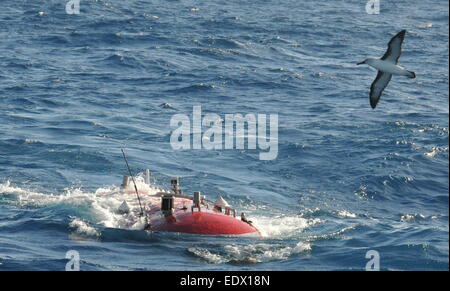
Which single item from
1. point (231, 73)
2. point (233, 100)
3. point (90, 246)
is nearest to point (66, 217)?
point (90, 246)

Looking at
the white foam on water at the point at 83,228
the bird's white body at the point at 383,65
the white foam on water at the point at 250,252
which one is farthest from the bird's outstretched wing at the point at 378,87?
the white foam on water at the point at 83,228

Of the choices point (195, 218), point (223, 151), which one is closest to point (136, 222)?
point (195, 218)

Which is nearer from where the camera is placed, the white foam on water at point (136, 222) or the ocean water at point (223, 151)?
the white foam on water at point (136, 222)

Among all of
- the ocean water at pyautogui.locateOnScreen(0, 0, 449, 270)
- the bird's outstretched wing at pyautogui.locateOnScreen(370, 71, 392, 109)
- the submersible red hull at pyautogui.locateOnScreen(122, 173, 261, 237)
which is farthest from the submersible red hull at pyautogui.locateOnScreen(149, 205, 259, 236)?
the bird's outstretched wing at pyautogui.locateOnScreen(370, 71, 392, 109)

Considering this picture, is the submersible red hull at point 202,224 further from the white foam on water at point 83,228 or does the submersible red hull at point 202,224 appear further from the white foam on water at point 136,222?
the white foam on water at point 83,228

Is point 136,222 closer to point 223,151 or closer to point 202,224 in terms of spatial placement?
point 202,224

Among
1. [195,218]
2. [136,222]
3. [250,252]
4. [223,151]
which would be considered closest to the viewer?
[250,252]

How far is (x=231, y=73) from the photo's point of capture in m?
76.5

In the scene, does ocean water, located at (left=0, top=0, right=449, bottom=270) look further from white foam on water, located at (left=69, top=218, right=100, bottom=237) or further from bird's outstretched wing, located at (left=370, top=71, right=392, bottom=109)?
bird's outstretched wing, located at (left=370, top=71, right=392, bottom=109)

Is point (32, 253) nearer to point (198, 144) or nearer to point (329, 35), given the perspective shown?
point (198, 144)

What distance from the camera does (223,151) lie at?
182ft

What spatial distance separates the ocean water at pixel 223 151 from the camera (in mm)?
37656

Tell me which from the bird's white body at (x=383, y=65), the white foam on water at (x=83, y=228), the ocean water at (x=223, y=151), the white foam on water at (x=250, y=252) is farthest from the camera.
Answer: the white foam on water at (x=83, y=228)

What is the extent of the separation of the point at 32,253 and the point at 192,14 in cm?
7122
